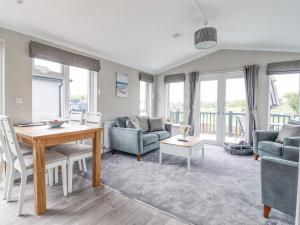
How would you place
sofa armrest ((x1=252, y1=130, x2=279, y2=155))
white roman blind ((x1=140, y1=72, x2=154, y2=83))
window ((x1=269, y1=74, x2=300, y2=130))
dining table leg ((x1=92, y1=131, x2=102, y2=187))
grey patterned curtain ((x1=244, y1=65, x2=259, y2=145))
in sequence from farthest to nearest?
white roman blind ((x1=140, y1=72, x2=154, y2=83))
grey patterned curtain ((x1=244, y1=65, x2=259, y2=145))
window ((x1=269, y1=74, x2=300, y2=130))
sofa armrest ((x1=252, y1=130, x2=279, y2=155))
dining table leg ((x1=92, y1=131, x2=102, y2=187))

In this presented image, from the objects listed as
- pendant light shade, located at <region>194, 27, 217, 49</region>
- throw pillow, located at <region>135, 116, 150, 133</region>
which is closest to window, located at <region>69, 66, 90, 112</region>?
throw pillow, located at <region>135, 116, 150, 133</region>

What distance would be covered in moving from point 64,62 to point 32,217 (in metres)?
2.39

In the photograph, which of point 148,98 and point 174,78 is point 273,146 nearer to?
point 174,78

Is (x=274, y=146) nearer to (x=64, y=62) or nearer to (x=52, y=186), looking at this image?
(x=52, y=186)

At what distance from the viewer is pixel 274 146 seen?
2.83 m

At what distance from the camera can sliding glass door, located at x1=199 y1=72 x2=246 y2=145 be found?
4.35 m

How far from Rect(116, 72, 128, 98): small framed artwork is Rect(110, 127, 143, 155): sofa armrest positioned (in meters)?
1.00

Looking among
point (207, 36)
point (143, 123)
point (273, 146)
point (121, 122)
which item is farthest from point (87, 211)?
point (273, 146)

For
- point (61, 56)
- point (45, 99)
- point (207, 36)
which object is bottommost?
point (45, 99)

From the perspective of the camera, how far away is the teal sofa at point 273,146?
7.73 feet

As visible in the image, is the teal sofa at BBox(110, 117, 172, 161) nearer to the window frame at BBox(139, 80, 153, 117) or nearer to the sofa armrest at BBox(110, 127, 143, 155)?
the sofa armrest at BBox(110, 127, 143, 155)

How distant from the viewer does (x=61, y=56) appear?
2957mm

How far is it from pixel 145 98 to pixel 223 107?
7.70 feet

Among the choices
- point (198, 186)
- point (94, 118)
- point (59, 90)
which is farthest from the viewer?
point (59, 90)
